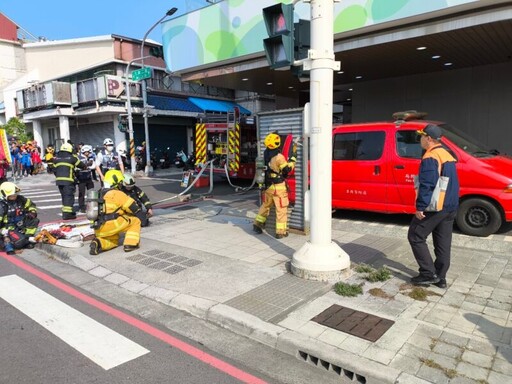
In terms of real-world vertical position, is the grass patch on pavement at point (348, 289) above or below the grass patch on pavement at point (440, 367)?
above

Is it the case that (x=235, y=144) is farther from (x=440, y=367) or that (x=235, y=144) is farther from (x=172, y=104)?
(x=172, y=104)

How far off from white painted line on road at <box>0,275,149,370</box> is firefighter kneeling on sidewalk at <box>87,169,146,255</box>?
1326mm

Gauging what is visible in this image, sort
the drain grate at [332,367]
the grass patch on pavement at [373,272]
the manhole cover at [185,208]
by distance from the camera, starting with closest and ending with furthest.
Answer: the drain grate at [332,367]
the grass patch on pavement at [373,272]
the manhole cover at [185,208]

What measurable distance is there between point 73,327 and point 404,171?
5716 mm

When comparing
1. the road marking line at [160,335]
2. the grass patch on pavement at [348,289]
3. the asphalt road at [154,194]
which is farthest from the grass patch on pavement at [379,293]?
the asphalt road at [154,194]

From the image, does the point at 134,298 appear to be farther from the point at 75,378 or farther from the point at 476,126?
the point at 476,126

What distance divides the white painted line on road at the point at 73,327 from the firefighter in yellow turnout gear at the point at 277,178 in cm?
354

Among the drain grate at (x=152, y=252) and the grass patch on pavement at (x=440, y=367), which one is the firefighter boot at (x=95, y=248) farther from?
the grass patch on pavement at (x=440, y=367)

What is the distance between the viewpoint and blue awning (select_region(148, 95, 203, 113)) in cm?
2711

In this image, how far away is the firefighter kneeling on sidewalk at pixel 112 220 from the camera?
638 centimetres

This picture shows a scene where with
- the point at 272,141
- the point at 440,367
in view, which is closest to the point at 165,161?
the point at 272,141

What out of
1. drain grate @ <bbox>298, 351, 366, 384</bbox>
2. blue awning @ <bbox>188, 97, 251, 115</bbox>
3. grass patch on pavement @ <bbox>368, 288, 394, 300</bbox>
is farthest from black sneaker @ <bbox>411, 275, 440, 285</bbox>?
blue awning @ <bbox>188, 97, 251, 115</bbox>

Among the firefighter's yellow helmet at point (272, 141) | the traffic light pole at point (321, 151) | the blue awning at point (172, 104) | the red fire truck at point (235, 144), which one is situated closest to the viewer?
the traffic light pole at point (321, 151)

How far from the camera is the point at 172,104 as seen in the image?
2809cm
